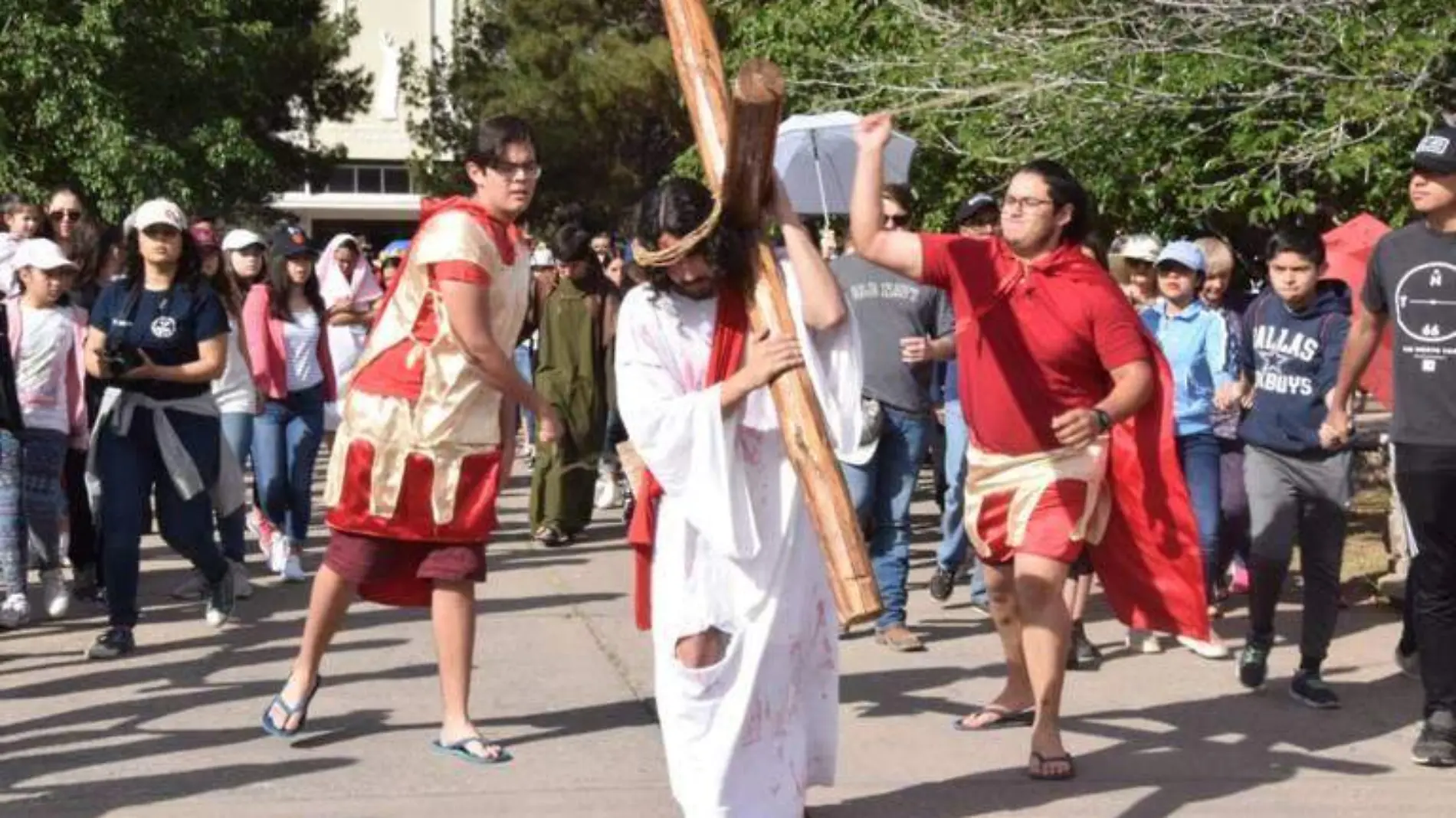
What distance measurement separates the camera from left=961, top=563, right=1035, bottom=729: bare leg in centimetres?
742

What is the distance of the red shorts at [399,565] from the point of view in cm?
719

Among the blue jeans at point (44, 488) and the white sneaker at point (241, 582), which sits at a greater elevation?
the blue jeans at point (44, 488)

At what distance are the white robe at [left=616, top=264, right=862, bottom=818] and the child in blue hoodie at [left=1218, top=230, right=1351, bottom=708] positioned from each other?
296 cm

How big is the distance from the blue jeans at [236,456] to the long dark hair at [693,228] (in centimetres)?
507

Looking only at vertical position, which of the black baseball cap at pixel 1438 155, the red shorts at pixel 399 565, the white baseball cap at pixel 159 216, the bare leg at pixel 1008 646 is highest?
the black baseball cap at pixel 1438 155

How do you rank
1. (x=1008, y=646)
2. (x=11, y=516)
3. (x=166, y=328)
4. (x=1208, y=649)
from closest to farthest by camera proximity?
(x=1008, y=646) < (x=166, y=328) < (x=1208, y=649) < (x=11, y=516)

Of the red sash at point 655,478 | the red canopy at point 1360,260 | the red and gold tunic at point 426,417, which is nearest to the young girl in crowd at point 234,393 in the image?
the red and gold tunic at point 426,417

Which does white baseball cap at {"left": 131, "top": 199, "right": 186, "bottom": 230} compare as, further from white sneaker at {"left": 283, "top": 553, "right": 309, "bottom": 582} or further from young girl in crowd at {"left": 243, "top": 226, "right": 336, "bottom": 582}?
white sneaker at {"left": 283, "top": 553, "right": 309, "bottom": 582}

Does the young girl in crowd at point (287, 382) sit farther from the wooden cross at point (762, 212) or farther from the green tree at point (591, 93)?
the green tree at point (591, 93)

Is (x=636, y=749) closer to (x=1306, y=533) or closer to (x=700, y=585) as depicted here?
(x=700, y=585)

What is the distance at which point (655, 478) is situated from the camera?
5.91 m

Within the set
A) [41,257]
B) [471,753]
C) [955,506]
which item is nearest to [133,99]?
[41,257]

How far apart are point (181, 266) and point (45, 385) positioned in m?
1.09

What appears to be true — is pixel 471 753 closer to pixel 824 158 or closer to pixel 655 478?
pixel 655 478
